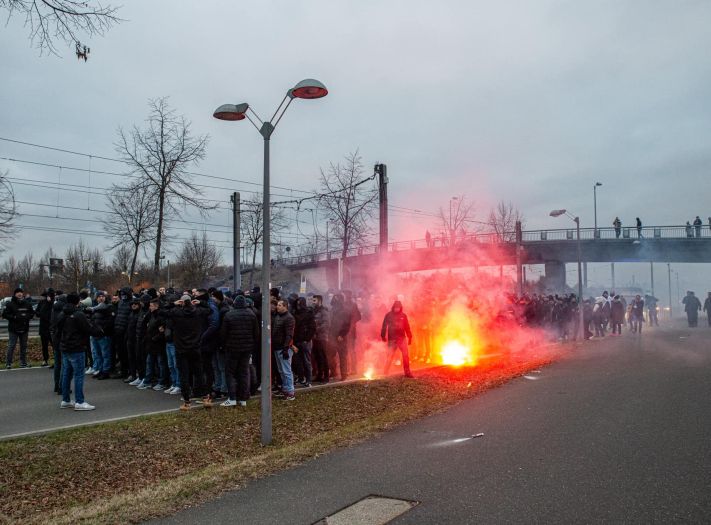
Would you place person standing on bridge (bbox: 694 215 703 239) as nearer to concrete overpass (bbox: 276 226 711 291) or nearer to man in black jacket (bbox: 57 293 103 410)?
concrete overpass (bbox: 276 226 711 291)

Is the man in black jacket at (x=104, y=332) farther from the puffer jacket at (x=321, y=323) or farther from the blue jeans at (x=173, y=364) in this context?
the puffer jacket at (x=321, y=323)

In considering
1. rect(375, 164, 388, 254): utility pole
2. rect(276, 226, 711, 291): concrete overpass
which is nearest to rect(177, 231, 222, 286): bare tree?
rect(276, 226, 711, 291): concrete overpass

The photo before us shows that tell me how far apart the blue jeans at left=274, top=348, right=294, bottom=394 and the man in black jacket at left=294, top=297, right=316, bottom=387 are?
1163 mm

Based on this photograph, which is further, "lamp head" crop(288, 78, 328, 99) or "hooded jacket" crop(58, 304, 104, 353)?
"hooded jacket" crop(58, 304, 104, 353)

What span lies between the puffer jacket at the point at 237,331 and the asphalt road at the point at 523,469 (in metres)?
2.99

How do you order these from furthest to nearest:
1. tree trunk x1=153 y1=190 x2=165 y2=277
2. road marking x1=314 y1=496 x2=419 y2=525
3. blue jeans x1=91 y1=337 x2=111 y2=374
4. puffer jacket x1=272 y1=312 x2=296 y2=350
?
tree trunk x1=153 y1=190 x2=165 y2=277 → blue jeans x1=91 y1=337 x2=111 y2=374 → puffer jacket x1=272 y1=312 x2=296 y2=350 → road marking x1=314 y1=496 x2=419 y2=525

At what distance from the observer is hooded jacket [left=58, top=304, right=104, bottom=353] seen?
8.66m

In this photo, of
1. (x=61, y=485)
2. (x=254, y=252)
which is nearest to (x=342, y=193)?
(x=254, y=252)

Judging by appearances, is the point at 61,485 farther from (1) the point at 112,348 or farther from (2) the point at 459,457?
(1) the point at 112,348

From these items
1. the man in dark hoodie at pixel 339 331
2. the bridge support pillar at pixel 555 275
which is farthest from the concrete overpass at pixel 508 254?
the man in dark hoodie at pixel 339 331

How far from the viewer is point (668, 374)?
12.3 metres

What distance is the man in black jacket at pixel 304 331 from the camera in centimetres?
1120

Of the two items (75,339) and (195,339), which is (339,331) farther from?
(75,339)

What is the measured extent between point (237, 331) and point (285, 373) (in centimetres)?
144
